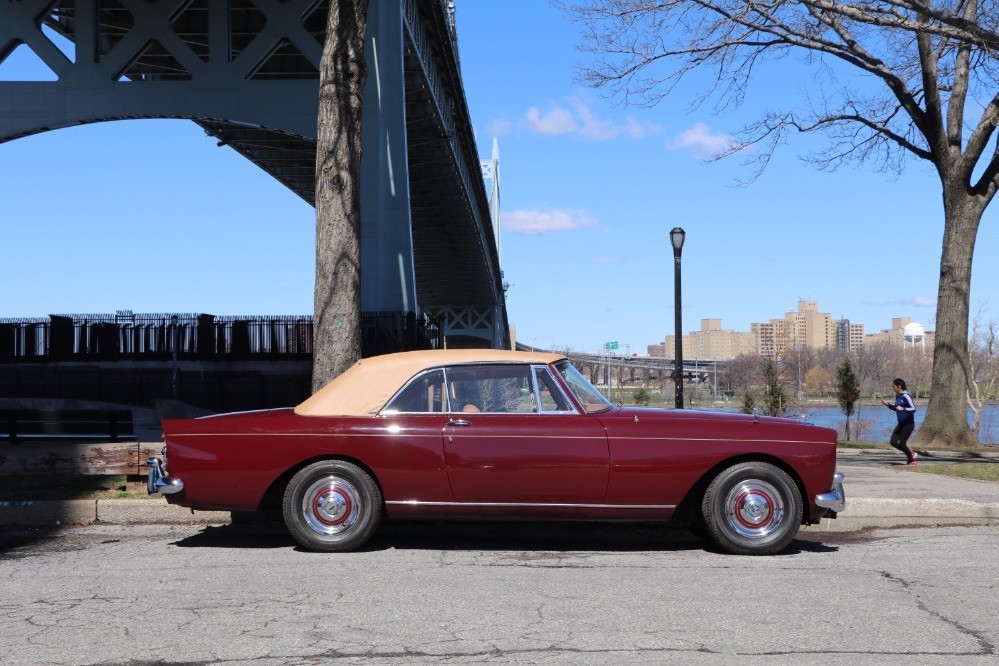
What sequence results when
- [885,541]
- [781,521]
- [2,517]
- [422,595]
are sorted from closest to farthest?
[422,595], [781,521], [885,541], [2,517]

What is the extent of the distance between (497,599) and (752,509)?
2172 mm

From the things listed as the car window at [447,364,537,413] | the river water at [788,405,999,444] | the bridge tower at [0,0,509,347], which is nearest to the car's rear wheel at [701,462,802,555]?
the car window at [447,364,537,413]

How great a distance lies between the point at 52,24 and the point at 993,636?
32.4 m

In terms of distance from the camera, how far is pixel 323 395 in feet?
23.8

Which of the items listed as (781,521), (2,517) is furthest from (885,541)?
(2,517)

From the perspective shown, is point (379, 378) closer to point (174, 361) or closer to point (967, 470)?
point (967, 470)

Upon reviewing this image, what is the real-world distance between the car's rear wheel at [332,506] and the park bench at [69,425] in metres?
6.81

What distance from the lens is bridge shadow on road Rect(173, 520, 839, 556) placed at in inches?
284

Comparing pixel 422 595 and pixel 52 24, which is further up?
pixel 52 24

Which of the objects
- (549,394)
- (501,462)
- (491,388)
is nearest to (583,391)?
(549,394)

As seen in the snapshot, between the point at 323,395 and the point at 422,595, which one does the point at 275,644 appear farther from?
the point at 323,395

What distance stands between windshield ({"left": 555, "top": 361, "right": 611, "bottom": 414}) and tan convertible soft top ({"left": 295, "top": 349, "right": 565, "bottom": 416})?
11cm

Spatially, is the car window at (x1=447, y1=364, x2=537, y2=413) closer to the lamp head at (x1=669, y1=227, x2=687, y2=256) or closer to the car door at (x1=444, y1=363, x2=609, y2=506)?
the car door at (x1=444, y1=363, x2=609, y2=506)

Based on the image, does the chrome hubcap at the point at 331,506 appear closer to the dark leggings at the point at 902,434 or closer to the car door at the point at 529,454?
the car door at the point at 529,454
